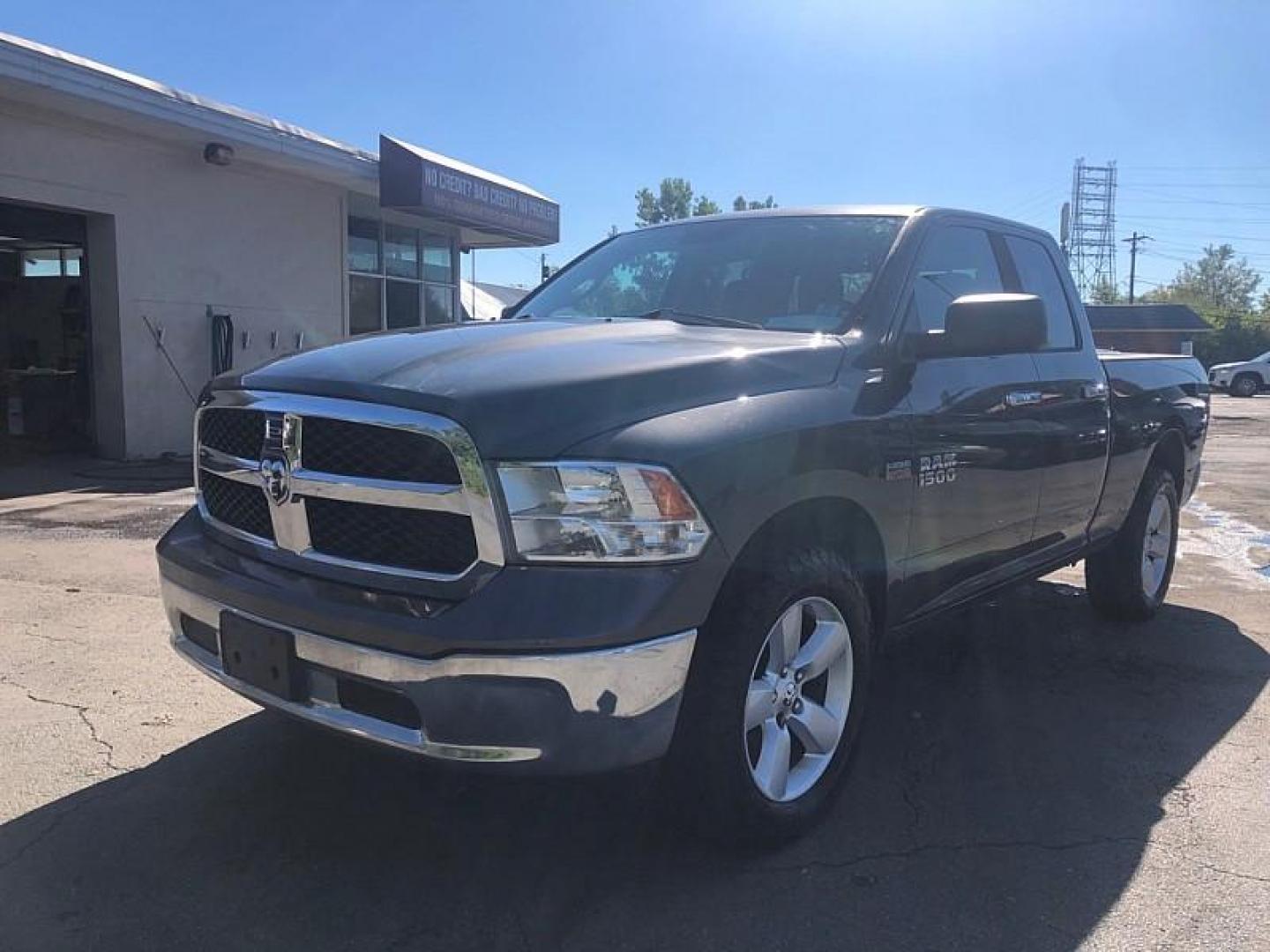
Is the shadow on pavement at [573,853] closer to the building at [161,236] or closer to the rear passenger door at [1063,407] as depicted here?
the rear passenger door at [1063,407]

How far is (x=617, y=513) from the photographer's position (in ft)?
7.85

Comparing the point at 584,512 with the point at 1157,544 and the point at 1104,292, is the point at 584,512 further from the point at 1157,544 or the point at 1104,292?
the point at 1104,292

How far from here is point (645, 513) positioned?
7.89 feet

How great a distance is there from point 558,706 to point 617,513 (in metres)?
0.46

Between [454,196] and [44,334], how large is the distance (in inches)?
254

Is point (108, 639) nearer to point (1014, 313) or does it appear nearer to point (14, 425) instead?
point (1014, 313)

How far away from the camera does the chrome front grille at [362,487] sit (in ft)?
7.92

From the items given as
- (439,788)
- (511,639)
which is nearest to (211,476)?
(439,788)

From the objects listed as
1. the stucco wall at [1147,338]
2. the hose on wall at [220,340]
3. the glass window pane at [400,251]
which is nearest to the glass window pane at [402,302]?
the glass window pane at [400,251]

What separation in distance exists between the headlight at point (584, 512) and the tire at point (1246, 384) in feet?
139

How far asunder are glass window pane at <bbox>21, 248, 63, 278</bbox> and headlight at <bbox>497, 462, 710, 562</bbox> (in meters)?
15.4

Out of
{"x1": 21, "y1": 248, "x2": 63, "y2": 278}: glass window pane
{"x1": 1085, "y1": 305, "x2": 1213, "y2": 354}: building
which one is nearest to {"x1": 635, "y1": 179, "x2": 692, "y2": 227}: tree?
{"x1": 1085, "y1": 305, "x2": 1213, "y2": 354}: building

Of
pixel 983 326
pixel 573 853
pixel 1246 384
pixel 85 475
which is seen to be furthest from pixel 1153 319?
pixel 573 853

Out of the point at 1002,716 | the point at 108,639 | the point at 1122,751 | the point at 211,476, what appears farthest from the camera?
the point at 108,639
